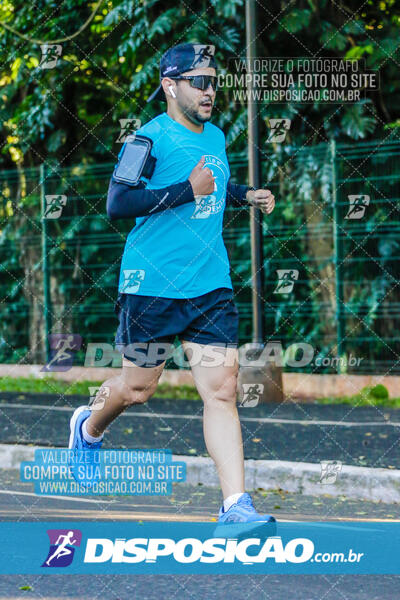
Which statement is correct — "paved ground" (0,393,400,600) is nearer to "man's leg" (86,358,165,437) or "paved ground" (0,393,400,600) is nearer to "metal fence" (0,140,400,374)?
"man's leg" (86,358,165,437)

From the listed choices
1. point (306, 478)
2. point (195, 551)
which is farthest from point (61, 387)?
point (195, 551)

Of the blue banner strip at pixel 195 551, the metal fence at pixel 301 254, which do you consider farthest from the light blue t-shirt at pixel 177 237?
the metal fence at pixel 301 254

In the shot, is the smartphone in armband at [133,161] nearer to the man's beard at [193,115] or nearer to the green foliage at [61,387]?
the man's beard at [193,115]

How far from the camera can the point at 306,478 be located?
728 centimetres

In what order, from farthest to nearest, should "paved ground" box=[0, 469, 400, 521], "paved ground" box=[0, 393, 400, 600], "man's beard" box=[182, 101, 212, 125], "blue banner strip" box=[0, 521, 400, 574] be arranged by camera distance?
"paved ground" box=[0, 469, 400, 521] → "man's beard" box=[182, 101, 212, 125] → "blue banner strip" box=[0, 521, 400, 574] → "paved ground" box=[0, 393, 400, 600]

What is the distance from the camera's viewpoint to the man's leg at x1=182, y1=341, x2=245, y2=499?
4.96 meters

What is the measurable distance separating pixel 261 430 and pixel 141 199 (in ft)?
14.9

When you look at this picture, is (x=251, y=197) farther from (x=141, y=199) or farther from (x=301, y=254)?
(x=301, y=254)

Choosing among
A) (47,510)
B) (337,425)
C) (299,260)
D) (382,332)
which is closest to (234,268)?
(299,260)

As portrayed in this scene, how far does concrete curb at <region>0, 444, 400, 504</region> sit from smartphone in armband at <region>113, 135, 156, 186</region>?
2.79 m

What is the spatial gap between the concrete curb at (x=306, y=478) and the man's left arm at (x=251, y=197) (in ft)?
7.08

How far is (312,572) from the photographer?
4789 mm

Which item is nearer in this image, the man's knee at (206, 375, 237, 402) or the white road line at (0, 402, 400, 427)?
the man's knee at (206, 375, 237, 402)

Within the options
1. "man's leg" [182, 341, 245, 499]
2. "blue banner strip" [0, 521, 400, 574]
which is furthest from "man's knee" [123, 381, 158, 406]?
"blue banner strip" [0, 521, 400, 574]
